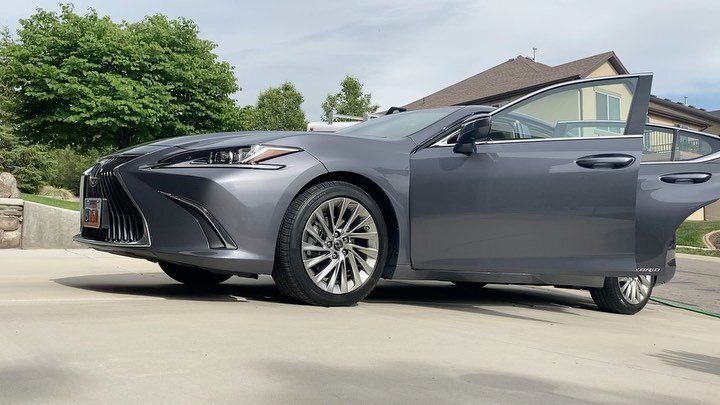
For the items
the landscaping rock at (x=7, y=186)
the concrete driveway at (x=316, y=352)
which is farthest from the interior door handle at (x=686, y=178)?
the landscaping rock at (x=7, y=186)

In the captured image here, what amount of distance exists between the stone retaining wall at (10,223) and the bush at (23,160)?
31.4 metres

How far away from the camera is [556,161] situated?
484cm

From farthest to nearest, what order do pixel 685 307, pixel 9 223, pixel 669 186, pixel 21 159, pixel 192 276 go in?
pixel 21 159, pixel 9 223, pixel 685 307, pixel 192 276, pixel 669 186

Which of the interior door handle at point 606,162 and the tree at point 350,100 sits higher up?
the tree at point 350,100

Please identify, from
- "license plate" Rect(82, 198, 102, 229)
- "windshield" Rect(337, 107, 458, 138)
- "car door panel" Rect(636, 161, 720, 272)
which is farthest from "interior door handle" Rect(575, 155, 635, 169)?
"license plate" Rect(82, 198, 102, 229)

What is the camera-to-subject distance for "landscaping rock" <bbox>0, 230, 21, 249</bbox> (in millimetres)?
9765

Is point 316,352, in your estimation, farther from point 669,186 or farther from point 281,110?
point 281,110

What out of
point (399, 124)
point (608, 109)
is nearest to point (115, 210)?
point (399, 124)

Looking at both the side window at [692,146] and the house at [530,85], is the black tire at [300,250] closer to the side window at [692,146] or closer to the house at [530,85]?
the side window at [692,146]

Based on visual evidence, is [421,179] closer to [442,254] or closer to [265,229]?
[442,254]

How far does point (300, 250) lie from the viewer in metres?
4.36

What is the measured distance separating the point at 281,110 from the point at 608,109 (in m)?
47.4

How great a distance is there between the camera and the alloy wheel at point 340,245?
442cm

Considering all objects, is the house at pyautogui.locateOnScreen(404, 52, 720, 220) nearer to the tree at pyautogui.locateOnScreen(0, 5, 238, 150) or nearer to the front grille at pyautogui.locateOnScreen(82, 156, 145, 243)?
the tree at pyautogui.locateOnScreen(0, 5, 238, 150)
